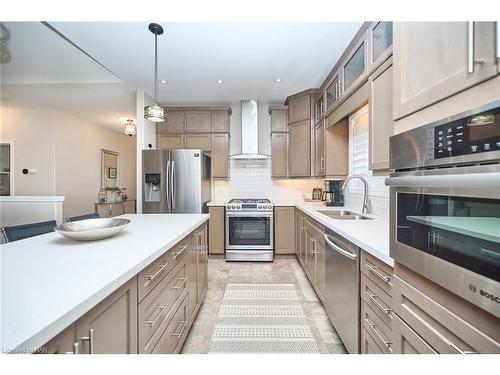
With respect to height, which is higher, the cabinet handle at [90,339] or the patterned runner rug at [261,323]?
the cabinet handle at [90,339]

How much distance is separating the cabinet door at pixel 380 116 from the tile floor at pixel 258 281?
4.49 feet

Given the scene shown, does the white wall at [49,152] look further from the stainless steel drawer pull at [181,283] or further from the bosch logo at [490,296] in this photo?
the bosch logo at [490,296]

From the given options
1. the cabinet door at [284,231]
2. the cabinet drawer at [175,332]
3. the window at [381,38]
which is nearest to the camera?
the cabinet drawer at [175,332]

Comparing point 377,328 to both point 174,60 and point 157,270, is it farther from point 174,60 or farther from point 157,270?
point 174,60

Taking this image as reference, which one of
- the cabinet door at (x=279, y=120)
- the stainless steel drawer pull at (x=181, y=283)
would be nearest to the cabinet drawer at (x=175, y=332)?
the stainless steel drawer pull at (x=181, y=283)

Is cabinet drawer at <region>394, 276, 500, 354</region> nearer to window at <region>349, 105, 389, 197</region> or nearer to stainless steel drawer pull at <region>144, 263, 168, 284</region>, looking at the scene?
stainless steel drawer pull at <region>144, 263, 168, 284</region>

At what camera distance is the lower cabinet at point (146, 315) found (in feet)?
2.08

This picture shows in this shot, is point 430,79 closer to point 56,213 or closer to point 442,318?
point 442,318

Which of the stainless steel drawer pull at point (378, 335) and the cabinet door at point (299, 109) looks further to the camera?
the cabinet door at point (299, 109)

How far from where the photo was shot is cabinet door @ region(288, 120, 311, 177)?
11.3 feet

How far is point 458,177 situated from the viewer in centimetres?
57

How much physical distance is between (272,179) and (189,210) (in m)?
1.61

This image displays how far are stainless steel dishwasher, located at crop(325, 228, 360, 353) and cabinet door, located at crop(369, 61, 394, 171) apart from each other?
623 millimetres
